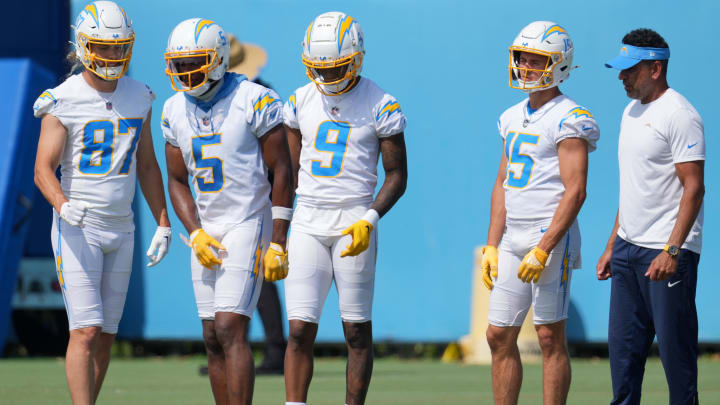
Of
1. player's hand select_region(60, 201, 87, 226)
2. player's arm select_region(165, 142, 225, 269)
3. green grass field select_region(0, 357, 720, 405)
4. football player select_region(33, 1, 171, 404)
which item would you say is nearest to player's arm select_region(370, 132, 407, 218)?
player's arm select_region(165, 142, 225, 269)

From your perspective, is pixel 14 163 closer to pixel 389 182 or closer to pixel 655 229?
pixel 389 182

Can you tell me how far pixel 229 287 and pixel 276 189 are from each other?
1.72 ft

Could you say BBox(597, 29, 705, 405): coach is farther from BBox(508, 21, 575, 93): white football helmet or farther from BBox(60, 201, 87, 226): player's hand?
BBox(60, 201, 87, 226): player's hand

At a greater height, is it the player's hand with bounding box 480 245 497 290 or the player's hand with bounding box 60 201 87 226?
the player's hand with bounding box 60 201 87 226

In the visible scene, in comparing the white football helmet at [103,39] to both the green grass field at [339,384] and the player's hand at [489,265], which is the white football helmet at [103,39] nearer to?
the player's hand at [489,265]

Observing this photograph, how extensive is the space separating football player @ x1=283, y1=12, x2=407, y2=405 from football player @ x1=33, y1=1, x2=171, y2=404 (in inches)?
30.5

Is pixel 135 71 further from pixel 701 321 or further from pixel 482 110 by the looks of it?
pixel 701 321

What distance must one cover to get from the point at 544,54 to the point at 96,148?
2.23m

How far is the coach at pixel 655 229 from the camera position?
18.5 feet

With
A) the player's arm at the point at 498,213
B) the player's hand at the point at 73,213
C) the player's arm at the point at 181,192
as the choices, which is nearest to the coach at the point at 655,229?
the player's arm at the point at 498,213

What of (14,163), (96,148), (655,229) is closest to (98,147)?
(96,148)

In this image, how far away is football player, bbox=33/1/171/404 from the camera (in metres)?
5.86

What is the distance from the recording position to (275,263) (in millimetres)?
5738

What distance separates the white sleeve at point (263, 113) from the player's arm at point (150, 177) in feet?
2.19
